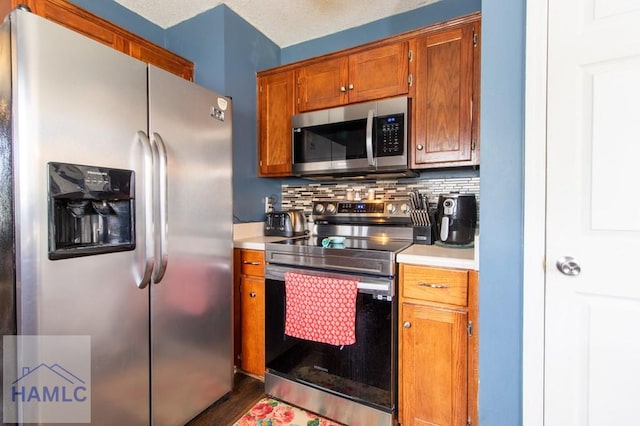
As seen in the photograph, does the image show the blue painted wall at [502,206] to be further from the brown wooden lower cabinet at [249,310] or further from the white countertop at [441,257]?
the brown wooden lower cabinet at [249,310]

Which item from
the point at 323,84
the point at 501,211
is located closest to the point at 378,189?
the point at 323,84

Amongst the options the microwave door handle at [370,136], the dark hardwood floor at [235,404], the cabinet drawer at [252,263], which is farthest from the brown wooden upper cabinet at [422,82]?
the dark hardwood floor at [235,404]

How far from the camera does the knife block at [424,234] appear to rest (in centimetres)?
173

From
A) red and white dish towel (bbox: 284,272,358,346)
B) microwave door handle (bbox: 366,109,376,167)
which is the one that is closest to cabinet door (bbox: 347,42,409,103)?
microwave door handle (bbox: 366,109,376,167)

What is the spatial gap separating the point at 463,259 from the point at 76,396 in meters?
1.62

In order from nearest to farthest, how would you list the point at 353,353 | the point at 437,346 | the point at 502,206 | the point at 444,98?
the point at 502,206 → the point at 437,346 → the point at 353,353 → the point at 444,98

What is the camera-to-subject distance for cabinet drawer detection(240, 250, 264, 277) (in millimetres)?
1833

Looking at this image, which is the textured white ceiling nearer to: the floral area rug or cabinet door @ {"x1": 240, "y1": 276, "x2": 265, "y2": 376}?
cabinet door @ {"x1": 240, "y1": 276, "x2": 265, "y2": 376}

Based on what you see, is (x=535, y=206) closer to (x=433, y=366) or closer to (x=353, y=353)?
(x=433, y=366)

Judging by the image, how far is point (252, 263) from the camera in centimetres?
187

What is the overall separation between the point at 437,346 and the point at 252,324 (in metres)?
1.13

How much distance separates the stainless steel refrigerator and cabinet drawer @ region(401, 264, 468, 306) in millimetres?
1008

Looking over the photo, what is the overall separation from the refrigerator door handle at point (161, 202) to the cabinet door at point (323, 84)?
3.73ft

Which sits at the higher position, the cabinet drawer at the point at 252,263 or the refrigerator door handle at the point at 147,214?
the refrigerator door handle at the point at 147,214
